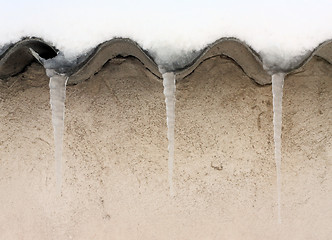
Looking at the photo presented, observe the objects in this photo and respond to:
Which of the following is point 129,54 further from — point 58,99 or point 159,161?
point 159,161

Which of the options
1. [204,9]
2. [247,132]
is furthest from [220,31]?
[247,132]

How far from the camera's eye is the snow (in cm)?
117

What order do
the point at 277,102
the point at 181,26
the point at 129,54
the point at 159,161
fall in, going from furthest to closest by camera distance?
the point at 159,161
the point at 129,54
the point at 277,102
the point at 181,26

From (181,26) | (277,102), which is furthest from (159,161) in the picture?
(181,26)

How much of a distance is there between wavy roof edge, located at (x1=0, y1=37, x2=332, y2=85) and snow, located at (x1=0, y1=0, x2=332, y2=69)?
0.02 m

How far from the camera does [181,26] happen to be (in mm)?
1180

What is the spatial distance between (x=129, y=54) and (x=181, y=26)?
0.38 meters

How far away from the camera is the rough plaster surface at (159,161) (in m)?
1.67

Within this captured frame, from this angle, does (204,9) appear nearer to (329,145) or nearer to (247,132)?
(247,132)

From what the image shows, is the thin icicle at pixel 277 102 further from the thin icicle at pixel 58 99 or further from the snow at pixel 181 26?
the thin icicle at pixel 58 99

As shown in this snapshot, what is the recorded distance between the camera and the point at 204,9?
1.20 m

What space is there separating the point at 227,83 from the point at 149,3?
0.54m

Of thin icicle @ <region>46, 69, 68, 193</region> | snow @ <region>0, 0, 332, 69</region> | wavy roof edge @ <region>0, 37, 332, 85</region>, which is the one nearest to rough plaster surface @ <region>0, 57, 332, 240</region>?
wavy roof edge @ <region>0, 37, 332, 85</region>

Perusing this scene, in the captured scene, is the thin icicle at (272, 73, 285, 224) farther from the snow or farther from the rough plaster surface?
the rough plaster surface
